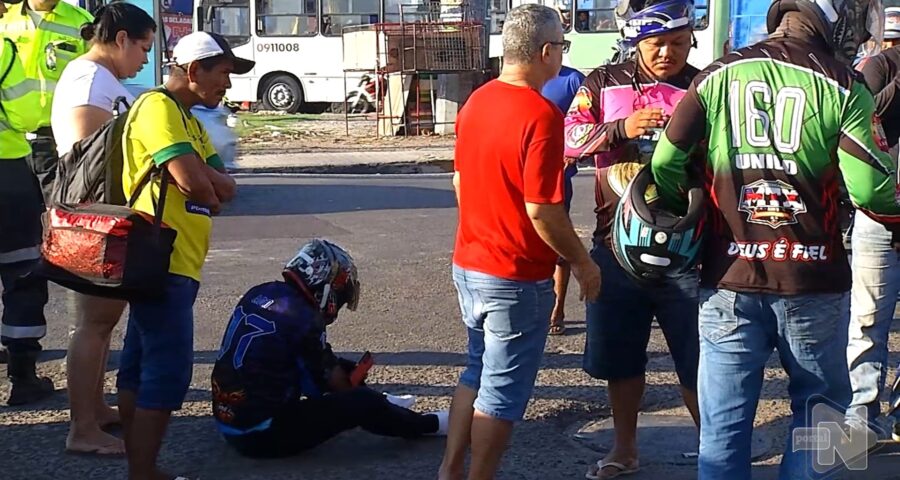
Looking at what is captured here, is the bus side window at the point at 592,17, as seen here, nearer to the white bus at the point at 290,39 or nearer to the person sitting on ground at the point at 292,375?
the white bus at the point at 290,39

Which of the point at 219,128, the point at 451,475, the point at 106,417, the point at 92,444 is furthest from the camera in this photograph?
the point at 219,128

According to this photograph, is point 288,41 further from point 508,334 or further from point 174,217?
point 508,334

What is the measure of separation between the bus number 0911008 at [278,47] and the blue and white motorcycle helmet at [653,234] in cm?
2235

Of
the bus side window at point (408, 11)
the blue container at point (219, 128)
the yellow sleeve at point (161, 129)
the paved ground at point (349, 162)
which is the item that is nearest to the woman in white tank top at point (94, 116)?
the blue container at point (219, 128)

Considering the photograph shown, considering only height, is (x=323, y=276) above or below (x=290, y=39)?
below

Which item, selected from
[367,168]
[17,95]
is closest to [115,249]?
[17,95]

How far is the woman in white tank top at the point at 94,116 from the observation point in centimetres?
459

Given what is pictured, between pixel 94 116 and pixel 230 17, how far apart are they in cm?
2165

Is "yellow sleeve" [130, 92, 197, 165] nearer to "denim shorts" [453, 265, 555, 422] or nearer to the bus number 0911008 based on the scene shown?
"denim shorts" [453, 265, 555, 422]

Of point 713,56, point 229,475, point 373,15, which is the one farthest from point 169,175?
point 373,15

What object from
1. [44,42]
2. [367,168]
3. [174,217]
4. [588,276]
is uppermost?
[44,42]

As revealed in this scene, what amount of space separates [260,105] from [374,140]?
22.1 feet

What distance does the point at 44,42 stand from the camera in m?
5.64

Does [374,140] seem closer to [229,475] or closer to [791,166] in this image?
[229,475]
